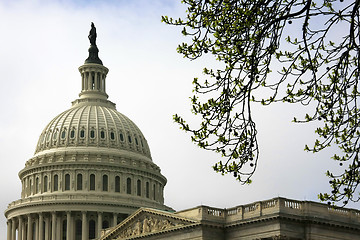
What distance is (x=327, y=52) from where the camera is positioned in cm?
2945

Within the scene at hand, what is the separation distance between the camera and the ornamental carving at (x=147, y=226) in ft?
317

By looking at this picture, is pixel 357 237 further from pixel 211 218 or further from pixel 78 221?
pixel 78 221

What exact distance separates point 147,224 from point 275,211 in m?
20.6

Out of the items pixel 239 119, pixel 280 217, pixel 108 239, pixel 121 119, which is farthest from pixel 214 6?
pixel 121 119

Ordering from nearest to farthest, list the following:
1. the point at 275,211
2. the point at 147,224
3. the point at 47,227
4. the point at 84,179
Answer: the point at 275,211, the point at 147,224, the point at 47,227, the point at 84,179

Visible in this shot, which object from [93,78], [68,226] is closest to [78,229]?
[68,226]

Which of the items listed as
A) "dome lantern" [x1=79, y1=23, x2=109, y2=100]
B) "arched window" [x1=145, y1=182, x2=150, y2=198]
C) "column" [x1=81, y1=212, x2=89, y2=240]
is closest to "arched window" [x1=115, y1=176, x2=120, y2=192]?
"arched window" [x1=145, y1=182, x2=150, y2=198]

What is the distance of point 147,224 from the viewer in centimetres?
10012

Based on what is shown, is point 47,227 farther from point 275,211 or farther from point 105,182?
point 275,211

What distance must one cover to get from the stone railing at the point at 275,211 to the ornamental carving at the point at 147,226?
4.08 m

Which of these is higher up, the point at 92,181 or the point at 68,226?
the point at 92,181

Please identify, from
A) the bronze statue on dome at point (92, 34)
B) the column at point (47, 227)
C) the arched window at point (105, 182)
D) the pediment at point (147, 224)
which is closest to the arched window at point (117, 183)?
the arched window at point (105, 182)

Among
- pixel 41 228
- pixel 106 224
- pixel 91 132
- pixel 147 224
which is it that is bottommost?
pixel 147 224

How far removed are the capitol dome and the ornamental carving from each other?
4696 centimetres
